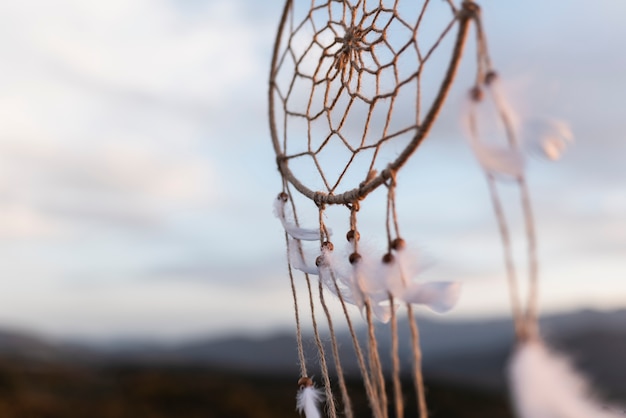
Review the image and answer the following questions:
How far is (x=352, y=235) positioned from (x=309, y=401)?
223mm

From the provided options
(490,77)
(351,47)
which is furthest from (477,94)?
(351,47)

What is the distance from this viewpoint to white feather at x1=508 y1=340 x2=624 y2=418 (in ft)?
1.91

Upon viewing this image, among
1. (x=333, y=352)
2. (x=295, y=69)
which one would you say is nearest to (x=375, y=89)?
(x=295, y=69)

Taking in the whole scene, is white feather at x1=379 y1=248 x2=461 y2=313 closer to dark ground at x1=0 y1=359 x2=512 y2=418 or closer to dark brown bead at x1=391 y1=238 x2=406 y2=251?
dark brown bead at x1=391 y1=238 x2=406 y2=251

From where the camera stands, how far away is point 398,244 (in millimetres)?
695

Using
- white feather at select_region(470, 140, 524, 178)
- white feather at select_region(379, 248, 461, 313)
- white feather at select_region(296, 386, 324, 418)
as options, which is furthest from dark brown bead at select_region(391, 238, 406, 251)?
white feather at select_region(296, 386, 324, 418)

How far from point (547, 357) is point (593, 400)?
0.06 m

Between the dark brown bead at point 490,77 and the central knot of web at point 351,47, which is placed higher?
the central knot of web at point 351,47

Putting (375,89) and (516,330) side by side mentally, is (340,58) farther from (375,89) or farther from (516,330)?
(516,330)

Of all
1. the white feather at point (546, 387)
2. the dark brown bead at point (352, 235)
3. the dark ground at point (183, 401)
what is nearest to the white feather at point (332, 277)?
the dark brown bead at point (352, 235)

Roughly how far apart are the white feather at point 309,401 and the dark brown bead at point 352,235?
0.68 ft

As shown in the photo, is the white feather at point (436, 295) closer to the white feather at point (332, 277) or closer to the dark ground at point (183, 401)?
the white feather at point (332, 277)

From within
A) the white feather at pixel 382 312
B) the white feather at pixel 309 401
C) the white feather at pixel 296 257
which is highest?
the white feather at pixel 296 257

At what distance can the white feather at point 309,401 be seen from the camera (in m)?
0.84
